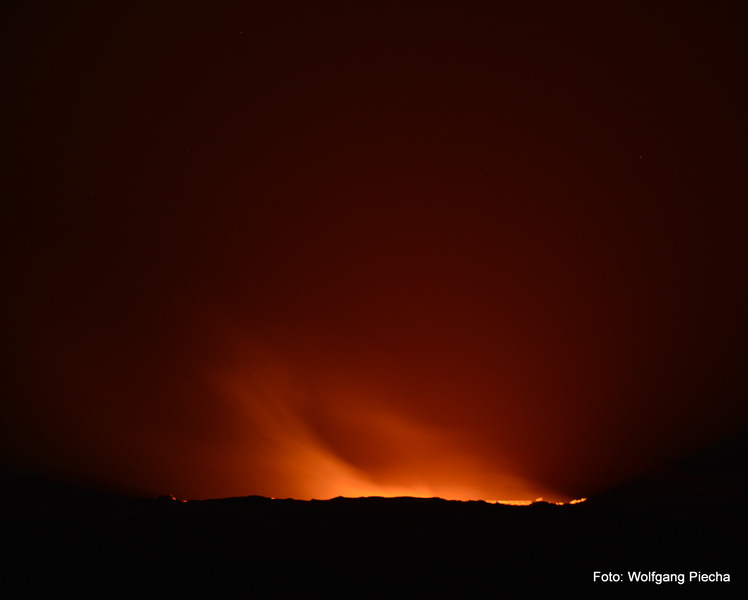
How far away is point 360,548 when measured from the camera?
3.92m

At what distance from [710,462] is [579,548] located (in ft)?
21.4

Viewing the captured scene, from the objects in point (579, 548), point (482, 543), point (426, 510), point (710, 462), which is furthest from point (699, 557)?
point (710, 462)

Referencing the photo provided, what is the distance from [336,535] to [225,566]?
2.67ft

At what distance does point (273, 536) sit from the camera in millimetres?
4121

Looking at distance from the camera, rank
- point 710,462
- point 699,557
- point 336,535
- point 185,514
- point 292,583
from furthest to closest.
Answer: point 710,462
point 185,514
point 336,535
point 699,557
point 292,583

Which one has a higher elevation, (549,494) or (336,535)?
(549,494)

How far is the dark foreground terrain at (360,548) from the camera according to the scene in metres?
3.47

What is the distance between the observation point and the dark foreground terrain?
3475 mm

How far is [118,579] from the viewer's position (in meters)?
3.55

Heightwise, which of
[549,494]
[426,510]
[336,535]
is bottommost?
[336,535]

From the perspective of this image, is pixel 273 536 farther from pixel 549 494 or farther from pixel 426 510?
pixel 549 494

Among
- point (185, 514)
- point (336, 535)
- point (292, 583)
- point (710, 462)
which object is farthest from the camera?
point (710, 462)

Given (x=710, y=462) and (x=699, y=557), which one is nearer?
(x=699, y=557)

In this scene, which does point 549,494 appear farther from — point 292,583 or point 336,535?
point 292,583
